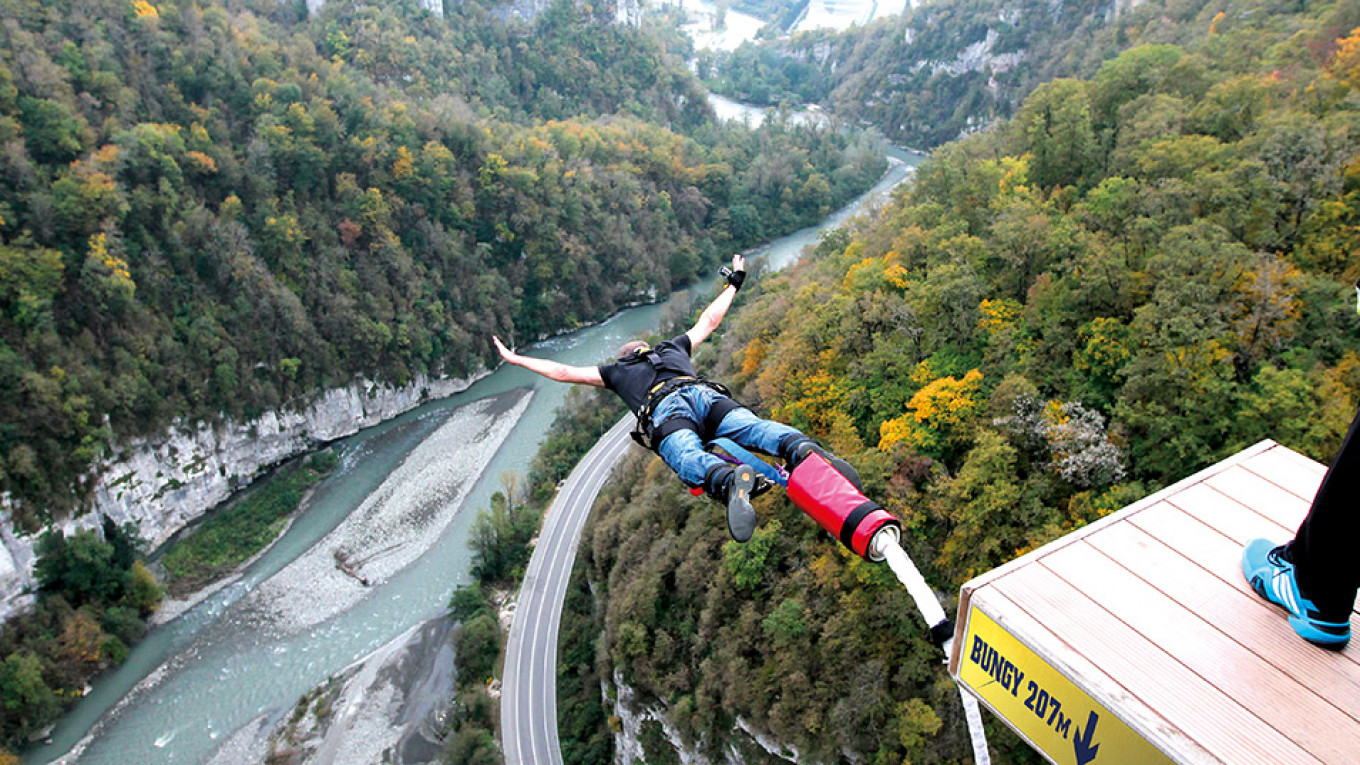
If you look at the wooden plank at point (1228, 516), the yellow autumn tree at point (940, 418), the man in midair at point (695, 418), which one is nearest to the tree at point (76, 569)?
the yellow autumn tree at point (940, 418)

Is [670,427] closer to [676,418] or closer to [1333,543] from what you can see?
[676,418]

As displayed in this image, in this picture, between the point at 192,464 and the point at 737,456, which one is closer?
the point at 737,456

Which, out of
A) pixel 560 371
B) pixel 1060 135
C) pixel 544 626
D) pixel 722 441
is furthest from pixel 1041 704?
pixel 544 626

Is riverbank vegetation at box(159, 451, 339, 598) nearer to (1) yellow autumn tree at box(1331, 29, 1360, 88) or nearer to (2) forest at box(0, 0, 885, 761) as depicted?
(2) forest at box(0, 0, 885, 761)

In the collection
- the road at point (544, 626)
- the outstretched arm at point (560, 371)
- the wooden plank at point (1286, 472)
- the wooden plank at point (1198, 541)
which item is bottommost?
the road at point (544, 626)

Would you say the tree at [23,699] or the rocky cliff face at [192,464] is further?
the rocky cliff face at [192,464]

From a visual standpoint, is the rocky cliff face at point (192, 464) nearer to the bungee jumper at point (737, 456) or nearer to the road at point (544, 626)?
the road at point (544, 626)
